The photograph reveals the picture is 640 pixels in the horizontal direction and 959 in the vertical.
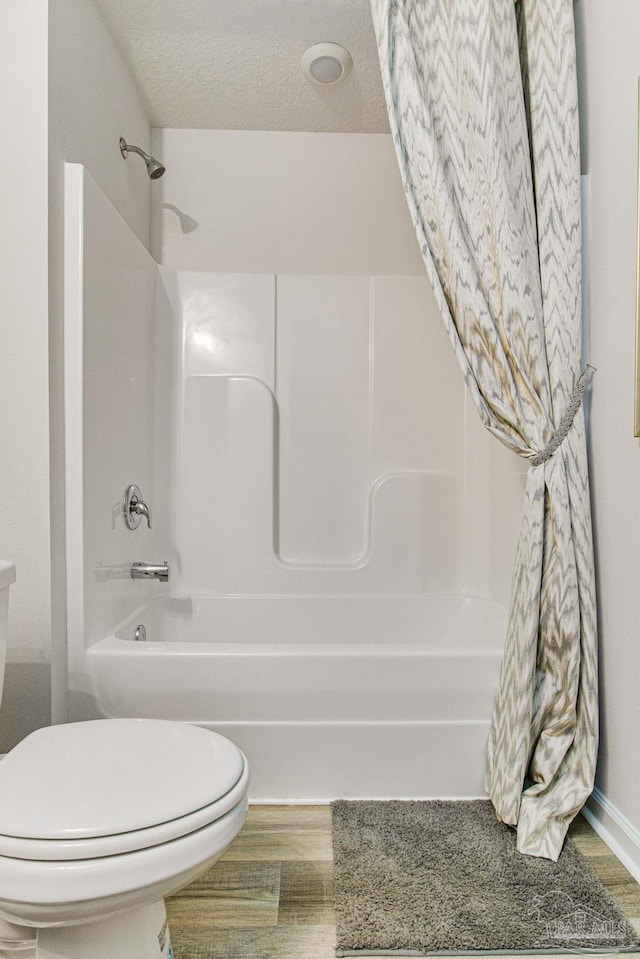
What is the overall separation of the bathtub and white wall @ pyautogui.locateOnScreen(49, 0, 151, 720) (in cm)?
24

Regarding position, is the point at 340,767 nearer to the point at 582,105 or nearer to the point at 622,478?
the point at 622,478

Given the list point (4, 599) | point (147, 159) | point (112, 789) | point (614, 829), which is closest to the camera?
point (112, 789)

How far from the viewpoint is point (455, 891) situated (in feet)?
5.16

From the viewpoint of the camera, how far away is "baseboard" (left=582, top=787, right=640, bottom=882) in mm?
1657

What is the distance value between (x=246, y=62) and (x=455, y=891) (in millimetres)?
2657

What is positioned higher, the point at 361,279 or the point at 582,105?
the point at 582,105

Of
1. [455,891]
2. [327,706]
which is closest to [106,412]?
[327,706]

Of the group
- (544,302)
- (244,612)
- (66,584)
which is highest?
(544,302)

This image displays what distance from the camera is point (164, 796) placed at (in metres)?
1.17

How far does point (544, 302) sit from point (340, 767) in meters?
1.40

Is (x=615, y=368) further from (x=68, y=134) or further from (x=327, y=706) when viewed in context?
(x=68, y=134)

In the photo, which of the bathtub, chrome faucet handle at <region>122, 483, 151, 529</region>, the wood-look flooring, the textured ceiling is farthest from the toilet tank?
the textured ceiling

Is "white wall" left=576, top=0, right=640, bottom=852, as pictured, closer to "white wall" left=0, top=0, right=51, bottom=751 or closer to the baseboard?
the baseboard

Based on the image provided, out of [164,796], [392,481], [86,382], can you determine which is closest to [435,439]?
[392,481]
